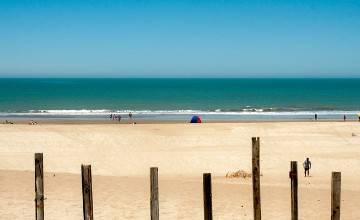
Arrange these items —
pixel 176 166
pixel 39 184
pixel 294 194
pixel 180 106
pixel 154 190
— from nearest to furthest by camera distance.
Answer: pixel 154 190, pixel 39 184, pixel 294 194, pixel 176 166, pixel 180 106

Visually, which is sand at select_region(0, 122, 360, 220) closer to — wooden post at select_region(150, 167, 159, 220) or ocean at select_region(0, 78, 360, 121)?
wooden post at select_region(150, 167, 159, 220)

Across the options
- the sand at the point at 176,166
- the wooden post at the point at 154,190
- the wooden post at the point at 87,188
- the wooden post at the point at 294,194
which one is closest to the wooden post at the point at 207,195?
the wooden post at the point at 154,190

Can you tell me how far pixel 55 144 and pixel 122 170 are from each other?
28.1 feet

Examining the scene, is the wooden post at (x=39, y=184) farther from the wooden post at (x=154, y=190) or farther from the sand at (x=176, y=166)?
the sand at (x=176, y=166)

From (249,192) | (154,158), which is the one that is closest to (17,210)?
(249,192)

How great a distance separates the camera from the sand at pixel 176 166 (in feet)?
51.9

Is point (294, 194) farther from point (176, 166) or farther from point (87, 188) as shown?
point (176, 166)

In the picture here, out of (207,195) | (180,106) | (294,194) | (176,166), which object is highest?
(180,106)

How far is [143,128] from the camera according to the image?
133ft

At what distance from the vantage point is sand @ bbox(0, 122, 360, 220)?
15828mm

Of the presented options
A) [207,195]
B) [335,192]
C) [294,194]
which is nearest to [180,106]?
[294,194]

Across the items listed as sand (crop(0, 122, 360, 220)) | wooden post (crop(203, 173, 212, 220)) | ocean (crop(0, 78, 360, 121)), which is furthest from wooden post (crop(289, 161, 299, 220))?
ocean (crop(0, 78, 360, 121))

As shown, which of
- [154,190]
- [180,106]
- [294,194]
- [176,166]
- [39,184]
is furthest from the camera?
[180,106]

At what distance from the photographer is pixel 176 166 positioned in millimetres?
25875
